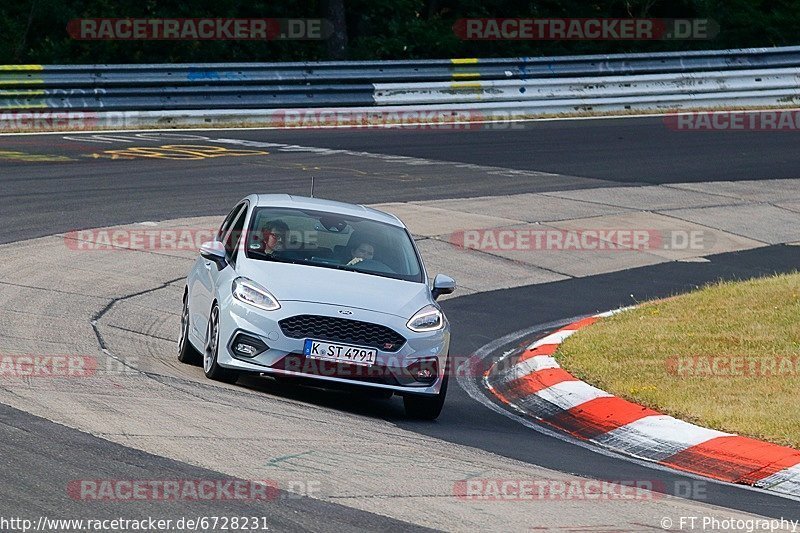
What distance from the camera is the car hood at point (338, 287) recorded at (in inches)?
385

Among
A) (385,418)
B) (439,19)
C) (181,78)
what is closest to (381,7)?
(439,19)

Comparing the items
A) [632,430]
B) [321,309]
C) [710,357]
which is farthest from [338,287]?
[710,357]

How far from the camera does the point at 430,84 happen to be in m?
27.3

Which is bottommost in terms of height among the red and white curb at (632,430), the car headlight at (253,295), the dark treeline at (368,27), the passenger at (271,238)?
the red and white curb at (632,430)

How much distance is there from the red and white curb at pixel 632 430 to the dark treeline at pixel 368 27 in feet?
73.2

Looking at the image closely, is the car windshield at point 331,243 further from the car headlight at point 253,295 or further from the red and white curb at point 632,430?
the red and white curb at point 632,430

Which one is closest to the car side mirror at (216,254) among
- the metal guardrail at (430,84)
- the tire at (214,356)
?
the tire at (214,356)

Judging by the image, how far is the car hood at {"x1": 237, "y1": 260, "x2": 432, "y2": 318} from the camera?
32.1 ft

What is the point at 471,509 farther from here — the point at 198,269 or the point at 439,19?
the point at 439,19

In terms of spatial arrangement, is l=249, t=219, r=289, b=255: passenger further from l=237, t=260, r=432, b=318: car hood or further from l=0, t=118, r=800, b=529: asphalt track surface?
l=0, t=118, r=800, b=529: asphalt track surface

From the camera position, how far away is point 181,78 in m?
25.9

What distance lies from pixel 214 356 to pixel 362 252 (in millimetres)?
Result: 1499

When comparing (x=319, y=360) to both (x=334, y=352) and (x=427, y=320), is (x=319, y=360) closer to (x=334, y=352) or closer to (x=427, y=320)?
(x=334, y=352)

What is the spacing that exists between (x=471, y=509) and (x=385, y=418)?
123 inches
